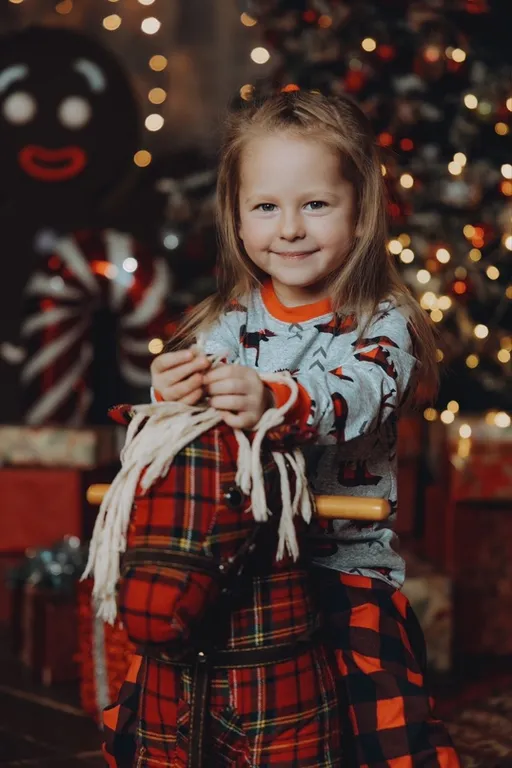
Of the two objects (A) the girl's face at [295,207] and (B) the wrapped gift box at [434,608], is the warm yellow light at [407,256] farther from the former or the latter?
(A) the girl's face at [295,207]

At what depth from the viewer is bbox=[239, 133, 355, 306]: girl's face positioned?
3.57 feet

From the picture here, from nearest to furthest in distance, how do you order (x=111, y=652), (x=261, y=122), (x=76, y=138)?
(x=261, y=122)
(x=111, y=652)
(x=76, y=138)

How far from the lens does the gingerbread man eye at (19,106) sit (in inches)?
107

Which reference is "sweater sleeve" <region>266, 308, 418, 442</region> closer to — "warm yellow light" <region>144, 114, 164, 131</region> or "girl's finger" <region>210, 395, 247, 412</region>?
"girl's finger" <region>210, 395, 247, 412</region>

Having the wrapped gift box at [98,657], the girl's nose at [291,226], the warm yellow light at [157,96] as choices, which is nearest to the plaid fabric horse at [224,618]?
the girl's nose at [291,226]

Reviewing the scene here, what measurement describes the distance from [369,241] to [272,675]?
0.49m

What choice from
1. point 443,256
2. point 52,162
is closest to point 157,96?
point 52,162

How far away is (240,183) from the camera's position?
1174mm

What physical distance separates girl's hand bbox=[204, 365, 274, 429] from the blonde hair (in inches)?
10.4

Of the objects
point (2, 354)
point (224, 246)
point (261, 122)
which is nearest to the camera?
point (261, 122)

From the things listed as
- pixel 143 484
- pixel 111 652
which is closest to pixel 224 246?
pixel 143 484

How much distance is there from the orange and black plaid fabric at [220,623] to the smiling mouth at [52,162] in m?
2.07

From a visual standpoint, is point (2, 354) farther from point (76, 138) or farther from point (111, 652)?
point (111, 652)

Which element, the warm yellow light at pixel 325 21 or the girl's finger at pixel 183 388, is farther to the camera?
the warm yellow light at pixel 325 21
